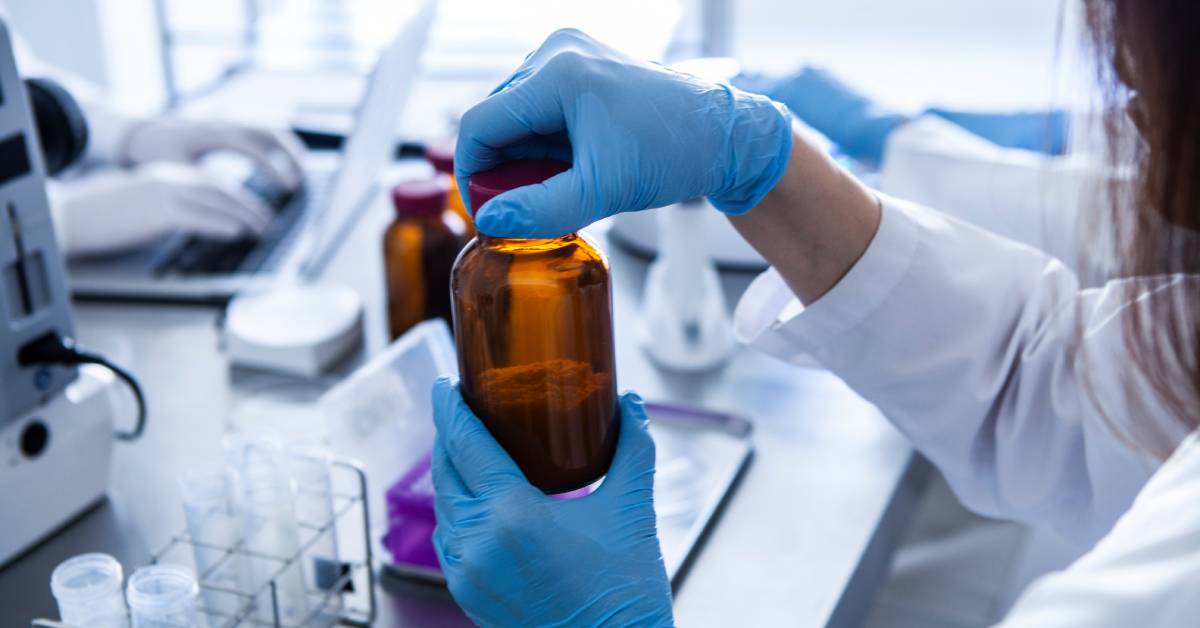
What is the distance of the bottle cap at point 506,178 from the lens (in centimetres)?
79

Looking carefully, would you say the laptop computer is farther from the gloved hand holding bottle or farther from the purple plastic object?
the purple plastic object

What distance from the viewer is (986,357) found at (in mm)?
1136

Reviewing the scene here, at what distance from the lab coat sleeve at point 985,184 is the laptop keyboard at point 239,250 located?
96 centimetres

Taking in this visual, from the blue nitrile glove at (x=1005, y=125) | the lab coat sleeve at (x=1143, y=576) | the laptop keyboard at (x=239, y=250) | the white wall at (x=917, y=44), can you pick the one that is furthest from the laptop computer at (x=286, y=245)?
the white wall at (x=917, y=44)

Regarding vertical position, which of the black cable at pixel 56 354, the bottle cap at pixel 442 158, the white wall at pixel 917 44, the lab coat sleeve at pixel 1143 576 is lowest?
the white wall at pixel 917 44

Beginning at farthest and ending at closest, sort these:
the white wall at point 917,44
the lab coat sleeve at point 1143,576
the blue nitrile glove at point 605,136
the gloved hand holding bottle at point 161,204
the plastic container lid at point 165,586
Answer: the white wall at point 917,44, the gloved hand holding bottle at point 161,204, the plastic container lid at point 165,586, the blue nitrile glove at point 605,136, the lab coat sleeve at point 1143,576

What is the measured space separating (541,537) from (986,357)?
54 centimetres

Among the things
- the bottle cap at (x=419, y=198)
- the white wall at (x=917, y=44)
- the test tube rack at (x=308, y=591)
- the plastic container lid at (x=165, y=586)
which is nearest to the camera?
the plastic container lid at (x=165, y=586)

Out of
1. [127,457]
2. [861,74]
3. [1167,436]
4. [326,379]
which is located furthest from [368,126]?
[861,74]

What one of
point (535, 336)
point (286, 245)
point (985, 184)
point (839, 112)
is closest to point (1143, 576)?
point (535, 336)

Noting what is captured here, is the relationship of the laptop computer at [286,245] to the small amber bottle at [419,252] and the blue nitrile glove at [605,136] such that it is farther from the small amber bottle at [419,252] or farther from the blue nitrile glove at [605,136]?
the blue nitrile glove at [605,136]

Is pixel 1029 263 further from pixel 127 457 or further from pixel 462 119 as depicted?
pixel 127 457

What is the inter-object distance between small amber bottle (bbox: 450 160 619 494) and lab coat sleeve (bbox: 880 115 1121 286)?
0.94 meters

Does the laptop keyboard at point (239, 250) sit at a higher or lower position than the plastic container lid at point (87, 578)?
lower
